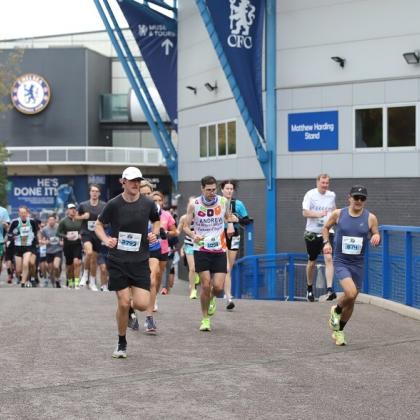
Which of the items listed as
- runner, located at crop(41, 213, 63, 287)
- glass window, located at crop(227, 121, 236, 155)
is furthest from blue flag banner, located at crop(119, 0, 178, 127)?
runner, located at crop(41, 213, 63, 287)

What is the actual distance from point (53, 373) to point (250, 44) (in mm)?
16025

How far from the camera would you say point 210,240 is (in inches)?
439

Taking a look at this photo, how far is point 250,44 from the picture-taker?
23.0 m

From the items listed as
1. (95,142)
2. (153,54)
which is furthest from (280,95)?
(95,142)

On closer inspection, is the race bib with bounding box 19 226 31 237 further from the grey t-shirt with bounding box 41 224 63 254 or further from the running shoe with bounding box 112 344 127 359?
the running shoe with bounding box 112 344 127 359

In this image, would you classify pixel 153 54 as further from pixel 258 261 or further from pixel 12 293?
pixel 12 293

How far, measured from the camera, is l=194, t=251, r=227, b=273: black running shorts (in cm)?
1111

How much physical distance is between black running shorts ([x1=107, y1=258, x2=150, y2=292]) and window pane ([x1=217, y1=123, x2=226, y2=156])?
17.7m

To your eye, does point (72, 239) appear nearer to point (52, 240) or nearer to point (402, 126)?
point (52, 240)

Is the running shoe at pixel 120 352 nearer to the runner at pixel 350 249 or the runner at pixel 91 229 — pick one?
the runner at pixel 350 249

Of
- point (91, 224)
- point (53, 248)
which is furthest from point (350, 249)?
point (53, 248)

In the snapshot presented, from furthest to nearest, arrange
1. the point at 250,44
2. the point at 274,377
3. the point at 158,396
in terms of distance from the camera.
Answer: the point at 250,44, the point at 274,377, the point at 158,396

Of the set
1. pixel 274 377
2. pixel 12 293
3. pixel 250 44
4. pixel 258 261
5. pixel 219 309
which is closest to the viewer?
pixel 274 377

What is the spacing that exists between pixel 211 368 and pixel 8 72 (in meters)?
39.9
